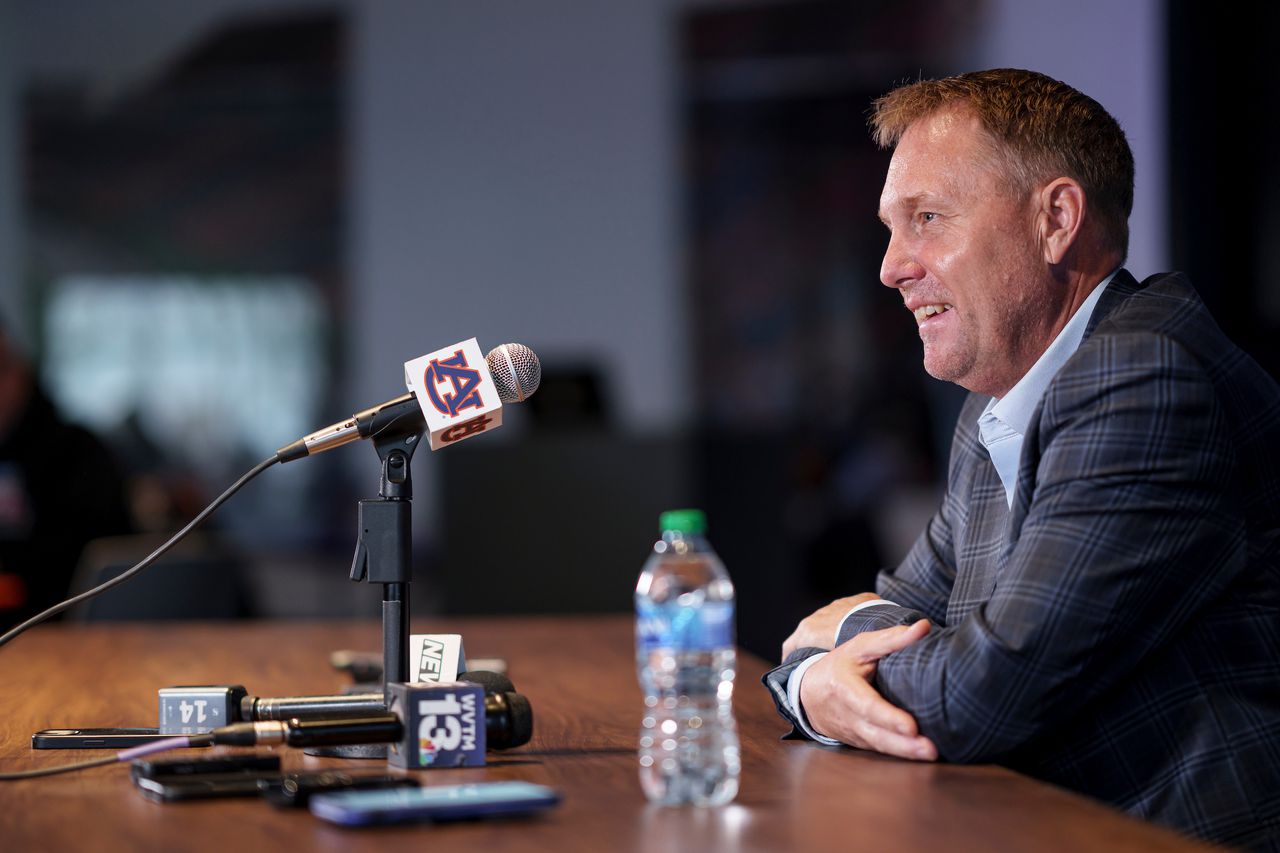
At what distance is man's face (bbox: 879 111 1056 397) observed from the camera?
5.63 ft

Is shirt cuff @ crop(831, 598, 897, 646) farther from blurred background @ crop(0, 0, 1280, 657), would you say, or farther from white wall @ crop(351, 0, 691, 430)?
white wall @ crop(351, 0, 691, 430)

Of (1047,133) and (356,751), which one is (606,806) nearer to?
(356,751)

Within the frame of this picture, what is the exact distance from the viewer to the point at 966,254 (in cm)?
173

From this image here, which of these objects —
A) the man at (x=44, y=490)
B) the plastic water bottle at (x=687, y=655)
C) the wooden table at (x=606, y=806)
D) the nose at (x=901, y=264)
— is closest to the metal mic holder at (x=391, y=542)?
the wooden table at (x=606, y=806)

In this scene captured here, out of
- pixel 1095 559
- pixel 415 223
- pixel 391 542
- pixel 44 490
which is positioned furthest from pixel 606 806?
pixel 415 223

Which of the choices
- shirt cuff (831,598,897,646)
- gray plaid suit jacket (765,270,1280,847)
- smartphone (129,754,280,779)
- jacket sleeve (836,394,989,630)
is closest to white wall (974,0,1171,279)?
jacket sleeve (836,394,989,630)

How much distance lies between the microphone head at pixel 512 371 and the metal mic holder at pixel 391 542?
0.10 meters

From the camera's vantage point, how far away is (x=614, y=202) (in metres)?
7.73

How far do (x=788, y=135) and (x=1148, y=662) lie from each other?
6.91 m

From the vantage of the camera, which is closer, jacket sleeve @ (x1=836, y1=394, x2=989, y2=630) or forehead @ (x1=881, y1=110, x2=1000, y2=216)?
forehead @ (x1=881, y1=110, x2=1000, y2=216)

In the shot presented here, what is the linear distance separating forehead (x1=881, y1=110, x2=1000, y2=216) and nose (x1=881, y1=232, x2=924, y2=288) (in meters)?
0.05

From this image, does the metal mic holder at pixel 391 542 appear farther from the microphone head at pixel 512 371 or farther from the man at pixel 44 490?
the man at pixel 44 490

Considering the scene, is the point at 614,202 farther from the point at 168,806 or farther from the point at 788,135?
the point at 168,806

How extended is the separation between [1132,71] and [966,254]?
1.75m
